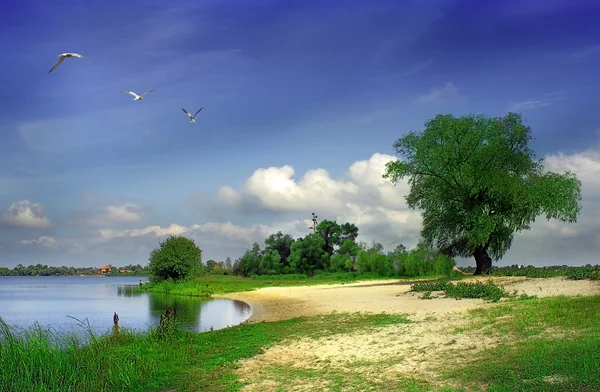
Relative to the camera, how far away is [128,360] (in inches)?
523

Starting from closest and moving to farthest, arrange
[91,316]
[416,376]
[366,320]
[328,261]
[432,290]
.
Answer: [416,376], [366,320], [432,290], [91,316], [328,261]

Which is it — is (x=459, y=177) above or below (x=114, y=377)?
above

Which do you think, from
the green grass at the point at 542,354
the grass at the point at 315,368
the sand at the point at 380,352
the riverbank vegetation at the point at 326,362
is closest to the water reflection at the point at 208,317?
the grass at the point at 315,368

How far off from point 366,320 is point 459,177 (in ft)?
75.2

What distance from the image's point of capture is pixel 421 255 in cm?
5912

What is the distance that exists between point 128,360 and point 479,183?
3066cm

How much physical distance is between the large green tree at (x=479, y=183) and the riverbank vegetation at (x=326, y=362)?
71.1 feet

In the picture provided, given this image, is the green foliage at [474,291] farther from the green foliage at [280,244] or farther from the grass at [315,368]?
the green foliage at [280,244]

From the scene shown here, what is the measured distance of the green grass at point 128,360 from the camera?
11.5 m

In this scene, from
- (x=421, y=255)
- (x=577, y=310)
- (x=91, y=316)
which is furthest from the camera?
(x=421, y=255)

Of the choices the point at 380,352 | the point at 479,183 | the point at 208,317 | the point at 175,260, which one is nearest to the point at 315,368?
the point at 380,352

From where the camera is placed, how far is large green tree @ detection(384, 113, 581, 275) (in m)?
37.6

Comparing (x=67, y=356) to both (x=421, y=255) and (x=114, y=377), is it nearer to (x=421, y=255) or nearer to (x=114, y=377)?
(x=114, y=377)

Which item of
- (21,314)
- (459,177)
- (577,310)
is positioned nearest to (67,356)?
(577,310)
